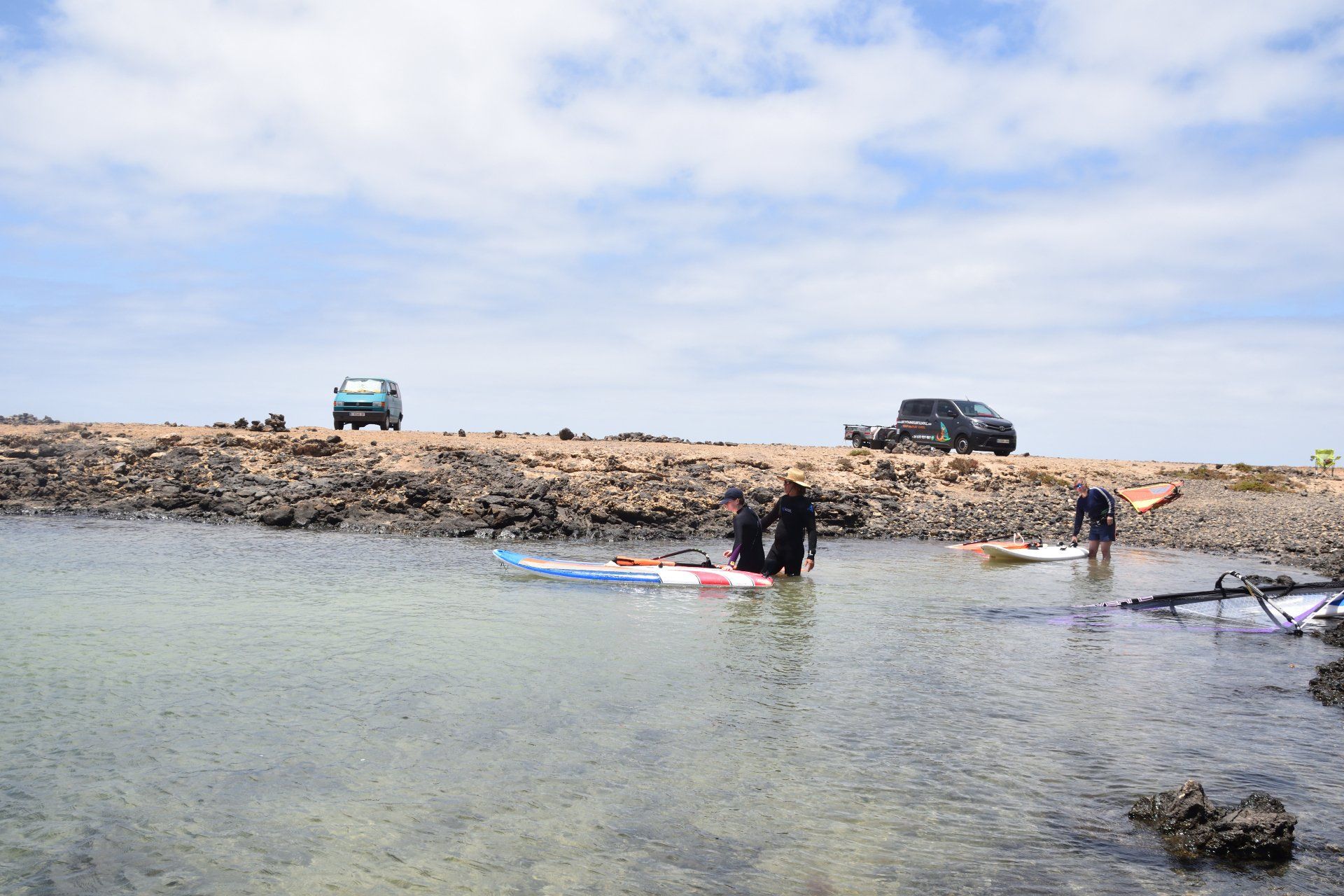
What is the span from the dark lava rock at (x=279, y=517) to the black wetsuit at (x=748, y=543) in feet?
41.3

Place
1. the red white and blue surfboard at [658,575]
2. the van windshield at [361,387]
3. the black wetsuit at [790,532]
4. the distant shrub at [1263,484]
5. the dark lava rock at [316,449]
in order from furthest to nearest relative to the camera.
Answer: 1. the van windshield at [361,387]
2. the distant shrub at [1263,484]
3. the dark lava rock at [316,449]
4. the red white and blue surfboard at [658,575]
5. the black wetsuit at [790,532]

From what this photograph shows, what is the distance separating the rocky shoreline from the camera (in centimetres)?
2481

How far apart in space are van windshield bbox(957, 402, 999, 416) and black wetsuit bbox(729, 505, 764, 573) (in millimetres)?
21672

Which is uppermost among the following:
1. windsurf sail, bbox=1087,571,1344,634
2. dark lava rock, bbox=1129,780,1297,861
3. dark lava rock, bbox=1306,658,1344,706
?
windsurf sail, bbox=1087,571,1344,634

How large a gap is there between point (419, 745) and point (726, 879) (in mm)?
3305

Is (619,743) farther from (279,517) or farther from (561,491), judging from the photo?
(279,517)

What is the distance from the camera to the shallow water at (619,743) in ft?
18.5

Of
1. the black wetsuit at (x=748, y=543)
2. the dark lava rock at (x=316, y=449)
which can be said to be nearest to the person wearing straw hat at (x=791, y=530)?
the black wetsuit at (x=748, y=543)

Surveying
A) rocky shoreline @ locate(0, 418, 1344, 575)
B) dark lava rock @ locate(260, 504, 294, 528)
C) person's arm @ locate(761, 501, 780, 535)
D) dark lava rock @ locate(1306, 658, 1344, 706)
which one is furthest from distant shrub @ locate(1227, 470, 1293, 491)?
dark lava rock @ locate(260, 504, 294, 528)

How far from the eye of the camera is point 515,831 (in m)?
6.10

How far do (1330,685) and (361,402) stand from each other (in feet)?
99.8

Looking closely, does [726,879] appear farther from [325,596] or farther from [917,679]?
[325,596]

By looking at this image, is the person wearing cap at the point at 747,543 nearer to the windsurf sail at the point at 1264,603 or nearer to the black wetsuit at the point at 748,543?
the black wetsuit at the point at 748,543

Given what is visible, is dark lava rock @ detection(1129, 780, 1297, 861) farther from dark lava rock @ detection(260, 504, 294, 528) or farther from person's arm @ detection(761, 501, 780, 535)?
dark lava rock @ detection(260, 504, 294, 528)
